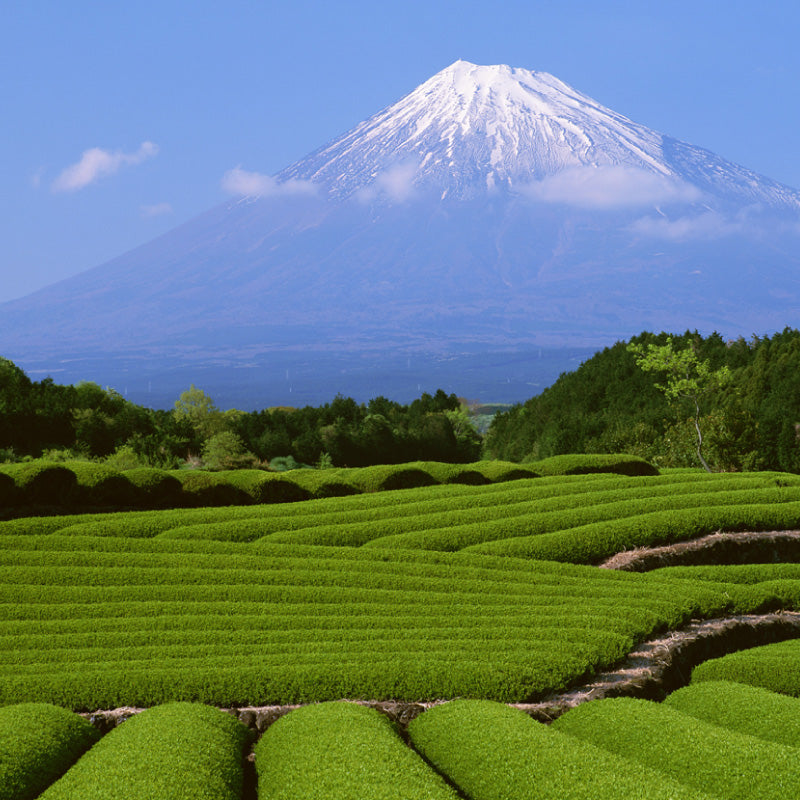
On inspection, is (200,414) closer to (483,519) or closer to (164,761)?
(483,519)

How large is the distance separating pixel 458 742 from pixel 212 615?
7.89m

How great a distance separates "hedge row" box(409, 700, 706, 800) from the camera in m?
8.96

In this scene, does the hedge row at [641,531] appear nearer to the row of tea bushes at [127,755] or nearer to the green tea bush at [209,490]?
the green tea bush at [209,490]

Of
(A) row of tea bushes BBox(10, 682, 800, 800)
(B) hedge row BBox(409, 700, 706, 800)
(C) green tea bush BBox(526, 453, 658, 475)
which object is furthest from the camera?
(C) green tea bush BBox(526, 453, 658, 475)

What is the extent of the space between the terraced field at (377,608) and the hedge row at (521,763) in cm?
4

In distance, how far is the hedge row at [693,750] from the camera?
31.5 ft

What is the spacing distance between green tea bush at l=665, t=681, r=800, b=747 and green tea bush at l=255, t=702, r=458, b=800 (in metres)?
5.49

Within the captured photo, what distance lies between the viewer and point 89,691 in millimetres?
13391

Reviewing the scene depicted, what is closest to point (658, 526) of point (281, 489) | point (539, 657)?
point (539, 657)

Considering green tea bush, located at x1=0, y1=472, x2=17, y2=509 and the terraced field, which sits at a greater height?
green tea bush, located at x1=0, y1=472, x2=17, y2=509

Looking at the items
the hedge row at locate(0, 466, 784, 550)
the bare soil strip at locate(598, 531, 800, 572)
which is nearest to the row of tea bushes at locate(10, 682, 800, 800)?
the bare soil strip at locate(598, 531, 800, 572)

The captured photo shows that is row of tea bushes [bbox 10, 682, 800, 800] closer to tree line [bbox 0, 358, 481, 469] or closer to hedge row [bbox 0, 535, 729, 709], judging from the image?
hedge row [bbox 0, 535, 729, 709]

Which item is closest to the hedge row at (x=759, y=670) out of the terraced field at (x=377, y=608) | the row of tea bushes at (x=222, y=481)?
the terraced field at (x=377, y=608)

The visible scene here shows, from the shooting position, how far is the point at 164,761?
32.6 feet
